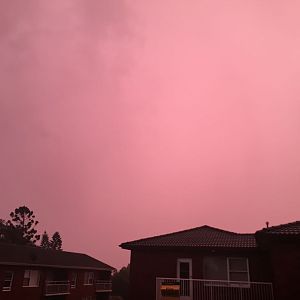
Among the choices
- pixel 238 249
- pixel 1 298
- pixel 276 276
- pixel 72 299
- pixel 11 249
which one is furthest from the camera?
pixel 72 299

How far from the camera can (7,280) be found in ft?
114

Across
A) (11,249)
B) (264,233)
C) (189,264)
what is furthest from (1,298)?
(264,233)

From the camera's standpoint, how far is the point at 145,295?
864 inches

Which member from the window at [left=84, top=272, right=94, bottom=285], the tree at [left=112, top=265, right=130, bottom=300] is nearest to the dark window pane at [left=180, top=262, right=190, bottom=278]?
the window at [left=84, top=272, right=94, bottom=285]

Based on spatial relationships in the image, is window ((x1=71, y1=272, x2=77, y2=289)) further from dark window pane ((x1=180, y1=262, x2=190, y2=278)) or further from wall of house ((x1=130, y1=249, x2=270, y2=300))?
dark window pane ((x1=180, y1=262, x2=190, y2=278))

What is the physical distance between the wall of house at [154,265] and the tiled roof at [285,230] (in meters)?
4.79

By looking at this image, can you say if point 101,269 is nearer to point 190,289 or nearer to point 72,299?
point 72,299

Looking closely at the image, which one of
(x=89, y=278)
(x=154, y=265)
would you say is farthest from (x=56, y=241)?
(x=154, y=265)

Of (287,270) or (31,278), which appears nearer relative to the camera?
Result: (287,270)

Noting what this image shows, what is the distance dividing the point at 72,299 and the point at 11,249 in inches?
457

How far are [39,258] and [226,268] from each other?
29.5 m

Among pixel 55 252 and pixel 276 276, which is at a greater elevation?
pixel 55 252

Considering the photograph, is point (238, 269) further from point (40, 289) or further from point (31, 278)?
point (40, 289)

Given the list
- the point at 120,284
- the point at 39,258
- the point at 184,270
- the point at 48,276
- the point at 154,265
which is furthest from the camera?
the point at 120,284
